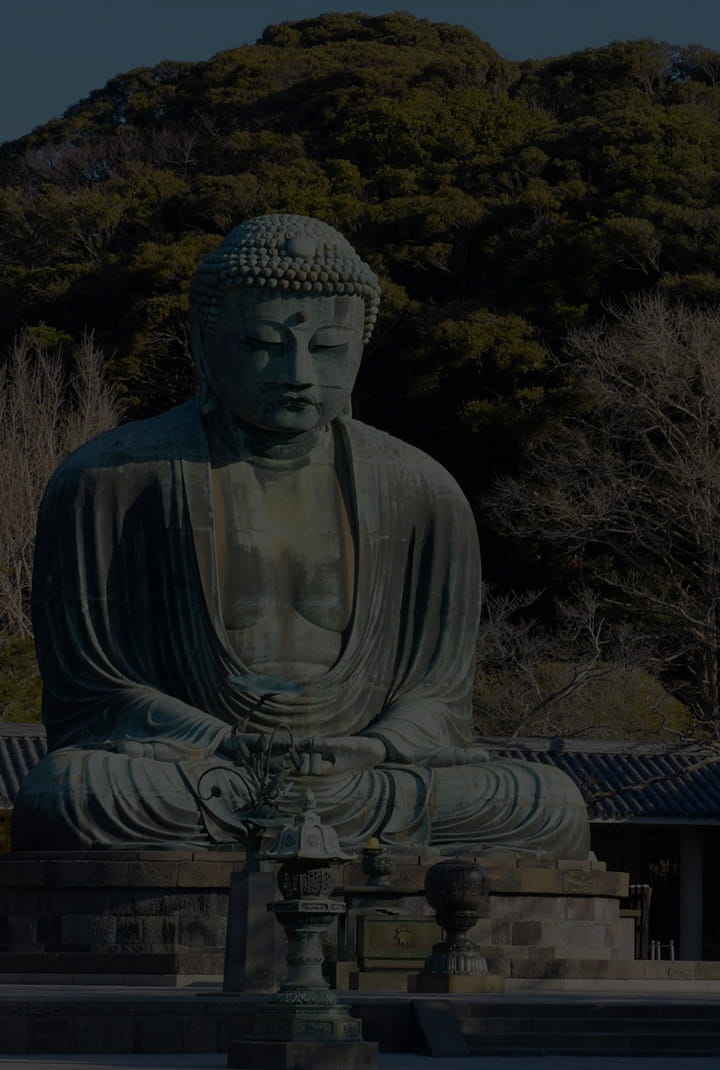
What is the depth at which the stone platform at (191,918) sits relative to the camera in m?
14.8

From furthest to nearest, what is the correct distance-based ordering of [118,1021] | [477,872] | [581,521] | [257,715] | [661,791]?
1. [581,521]
2. [661,791]
3. [257,715]
4. [477,872]
5. [118,1021]

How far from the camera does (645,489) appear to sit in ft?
114

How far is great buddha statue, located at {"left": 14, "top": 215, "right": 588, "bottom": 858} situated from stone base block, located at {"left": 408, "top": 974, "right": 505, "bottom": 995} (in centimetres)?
245

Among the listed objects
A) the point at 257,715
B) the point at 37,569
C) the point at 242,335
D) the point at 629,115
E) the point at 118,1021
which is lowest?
the point at 118,1021

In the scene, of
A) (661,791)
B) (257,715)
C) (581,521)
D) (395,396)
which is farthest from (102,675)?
(395,396)

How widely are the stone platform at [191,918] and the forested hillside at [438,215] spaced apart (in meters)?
20.9

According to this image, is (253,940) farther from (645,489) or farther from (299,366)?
(645,489)

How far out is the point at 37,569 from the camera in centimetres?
1742

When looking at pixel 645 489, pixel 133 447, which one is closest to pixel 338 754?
pixel 133 447

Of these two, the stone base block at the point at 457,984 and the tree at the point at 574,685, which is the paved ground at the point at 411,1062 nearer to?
the stone base block at the point at 457,984

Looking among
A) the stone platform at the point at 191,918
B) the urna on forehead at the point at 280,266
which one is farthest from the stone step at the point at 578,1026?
the urna on forehead at the point at 280,266

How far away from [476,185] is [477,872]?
32.6 m

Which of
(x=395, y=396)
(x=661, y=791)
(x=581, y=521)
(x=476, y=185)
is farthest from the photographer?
(x=476, y=185)

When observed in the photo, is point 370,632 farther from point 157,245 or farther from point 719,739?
point 157,245
